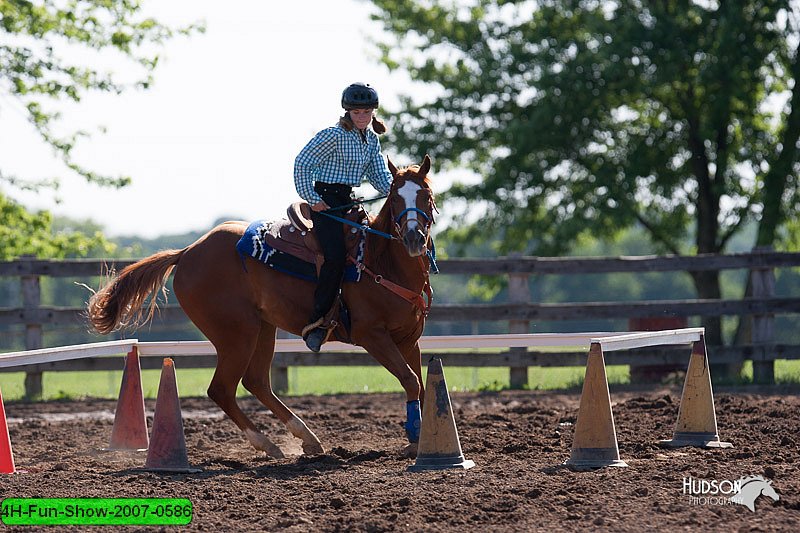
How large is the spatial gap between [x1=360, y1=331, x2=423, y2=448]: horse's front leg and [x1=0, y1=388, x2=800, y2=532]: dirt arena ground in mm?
258

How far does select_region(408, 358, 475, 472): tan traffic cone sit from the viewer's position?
662cm

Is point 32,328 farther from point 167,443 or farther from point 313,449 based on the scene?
point 167,443

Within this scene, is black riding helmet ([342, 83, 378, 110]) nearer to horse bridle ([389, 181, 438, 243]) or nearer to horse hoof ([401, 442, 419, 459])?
horse bridle ([389, 181, 438, 243])

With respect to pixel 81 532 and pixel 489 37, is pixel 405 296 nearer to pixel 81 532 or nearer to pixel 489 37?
pixel 81 532

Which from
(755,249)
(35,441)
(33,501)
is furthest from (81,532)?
(755,249)

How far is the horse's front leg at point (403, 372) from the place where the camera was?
23.9 ft

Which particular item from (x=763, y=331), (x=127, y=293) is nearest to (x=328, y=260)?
(x=127, y=293)

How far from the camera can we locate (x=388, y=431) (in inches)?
362

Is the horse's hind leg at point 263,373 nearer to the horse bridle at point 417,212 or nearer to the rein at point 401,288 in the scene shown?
the rein at point 401,288

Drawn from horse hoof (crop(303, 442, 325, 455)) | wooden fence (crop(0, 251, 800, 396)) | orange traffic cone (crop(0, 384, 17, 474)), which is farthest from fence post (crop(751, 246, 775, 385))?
orange traffic cone (crop(0, 384, 17, 474))

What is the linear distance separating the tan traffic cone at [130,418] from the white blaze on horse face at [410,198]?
285 cm

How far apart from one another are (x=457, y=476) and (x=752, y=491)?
1669mm

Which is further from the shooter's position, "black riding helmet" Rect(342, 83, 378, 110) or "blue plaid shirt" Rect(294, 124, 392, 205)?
"blue plaid shirt" Rect(294, 124, 392, 205)

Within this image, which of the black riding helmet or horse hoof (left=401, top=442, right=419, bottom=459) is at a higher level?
the black riding helmet
